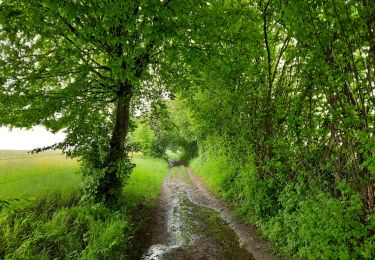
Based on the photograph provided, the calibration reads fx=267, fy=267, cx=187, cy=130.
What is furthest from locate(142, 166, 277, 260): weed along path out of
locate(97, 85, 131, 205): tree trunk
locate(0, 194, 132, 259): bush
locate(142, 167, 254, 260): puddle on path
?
locate(97, 85, 131, 205): tree trunk

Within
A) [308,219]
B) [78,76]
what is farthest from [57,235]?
[308,219]

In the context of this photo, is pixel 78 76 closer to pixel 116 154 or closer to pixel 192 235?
pixel 116 154

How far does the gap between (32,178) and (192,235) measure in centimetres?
659

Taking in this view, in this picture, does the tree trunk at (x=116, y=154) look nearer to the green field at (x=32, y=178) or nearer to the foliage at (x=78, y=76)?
the foliage at (x=78, y=76)

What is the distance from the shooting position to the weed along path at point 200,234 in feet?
26.0

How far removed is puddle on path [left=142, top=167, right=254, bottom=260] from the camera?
25.9 feet

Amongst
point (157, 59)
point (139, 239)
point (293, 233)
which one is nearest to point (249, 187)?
point (293, 233)

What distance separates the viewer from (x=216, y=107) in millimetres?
14250

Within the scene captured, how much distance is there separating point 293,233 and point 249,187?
3.42 meters

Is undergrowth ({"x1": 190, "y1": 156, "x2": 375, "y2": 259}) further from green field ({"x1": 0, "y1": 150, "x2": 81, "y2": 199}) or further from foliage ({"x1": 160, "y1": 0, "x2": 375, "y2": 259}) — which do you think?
green field ({"x1": 0, "y1": 150, "x2": 81, "y2": 199})

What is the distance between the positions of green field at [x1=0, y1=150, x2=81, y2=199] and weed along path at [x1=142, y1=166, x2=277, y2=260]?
3951 millimetres

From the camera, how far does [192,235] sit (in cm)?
952

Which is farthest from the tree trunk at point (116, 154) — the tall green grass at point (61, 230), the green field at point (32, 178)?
the green field at point (32, 178)

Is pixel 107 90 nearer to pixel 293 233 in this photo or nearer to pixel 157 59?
pixel 157 59
